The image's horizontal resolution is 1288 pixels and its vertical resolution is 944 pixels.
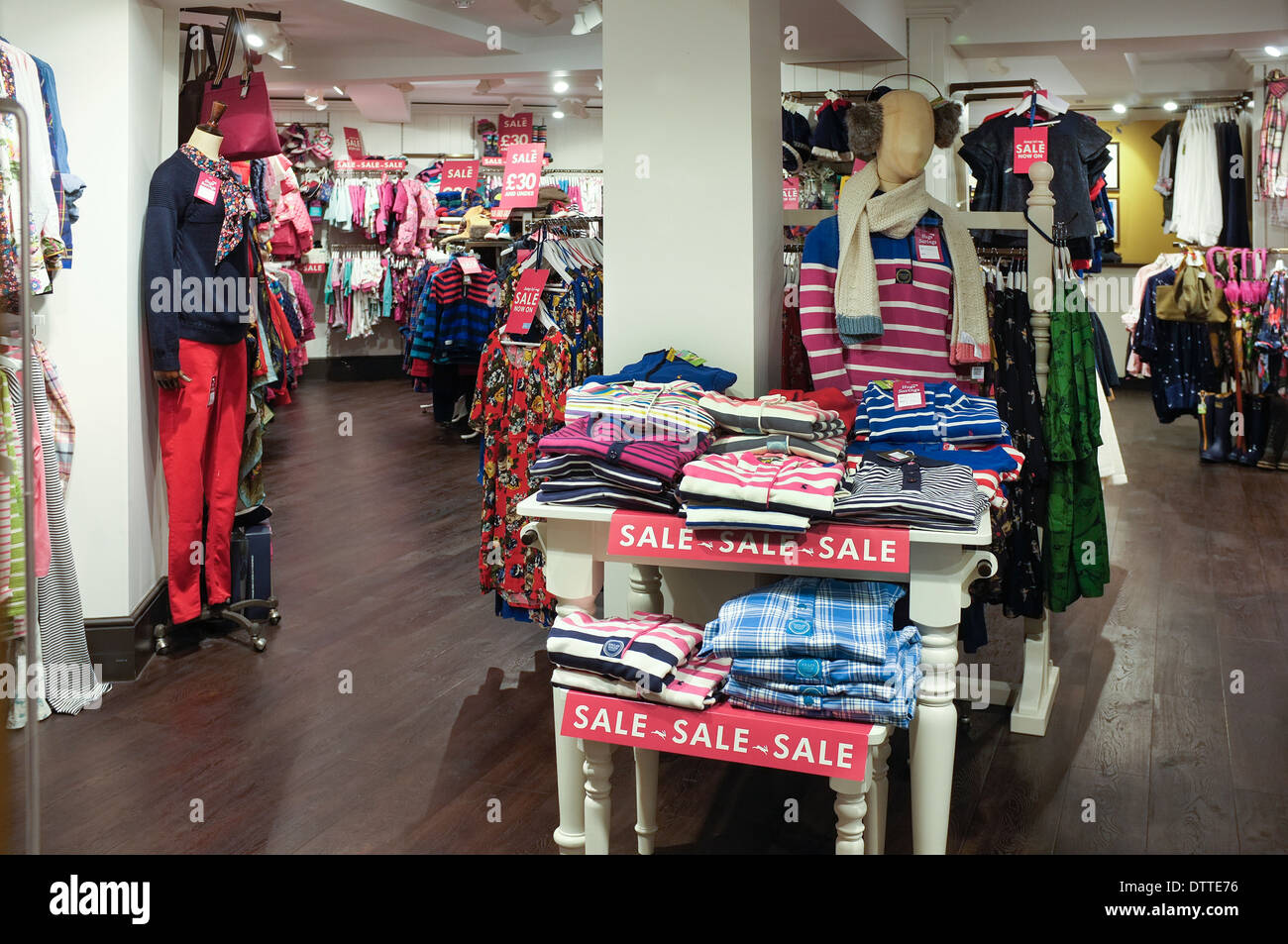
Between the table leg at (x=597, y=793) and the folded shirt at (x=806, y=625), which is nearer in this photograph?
the folded shirt at (x=806, y=625)

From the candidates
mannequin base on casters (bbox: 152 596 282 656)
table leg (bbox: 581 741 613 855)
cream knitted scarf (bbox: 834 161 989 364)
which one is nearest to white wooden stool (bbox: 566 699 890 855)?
table leg (bbox: 581 741 613 855)

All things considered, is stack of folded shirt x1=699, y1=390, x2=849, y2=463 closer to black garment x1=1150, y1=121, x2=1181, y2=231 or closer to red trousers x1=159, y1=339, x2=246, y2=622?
red trousers x1=159, y1=339, x2=246, y2=622

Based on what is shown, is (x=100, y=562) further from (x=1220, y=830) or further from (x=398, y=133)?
(x=398, y=133)

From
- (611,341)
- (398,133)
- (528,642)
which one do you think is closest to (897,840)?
(611,341)

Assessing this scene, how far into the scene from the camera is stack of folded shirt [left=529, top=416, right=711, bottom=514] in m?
2.31

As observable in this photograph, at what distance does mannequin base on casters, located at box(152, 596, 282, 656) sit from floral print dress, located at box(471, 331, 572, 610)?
0.91m

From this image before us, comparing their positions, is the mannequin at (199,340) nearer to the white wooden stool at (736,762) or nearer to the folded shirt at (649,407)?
the folded shirt at (649,407)

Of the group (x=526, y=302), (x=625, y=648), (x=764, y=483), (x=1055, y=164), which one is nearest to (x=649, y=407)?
(x=764, y=483)

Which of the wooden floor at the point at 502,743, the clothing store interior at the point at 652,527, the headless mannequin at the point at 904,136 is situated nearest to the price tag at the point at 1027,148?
the clothing store interior at the point at 652,527

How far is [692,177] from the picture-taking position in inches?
115

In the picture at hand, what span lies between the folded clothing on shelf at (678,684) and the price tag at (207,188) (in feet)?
8.40

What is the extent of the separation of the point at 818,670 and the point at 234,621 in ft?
9.69

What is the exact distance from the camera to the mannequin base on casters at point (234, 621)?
411 centimetres

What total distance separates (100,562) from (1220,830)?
3364 mm
